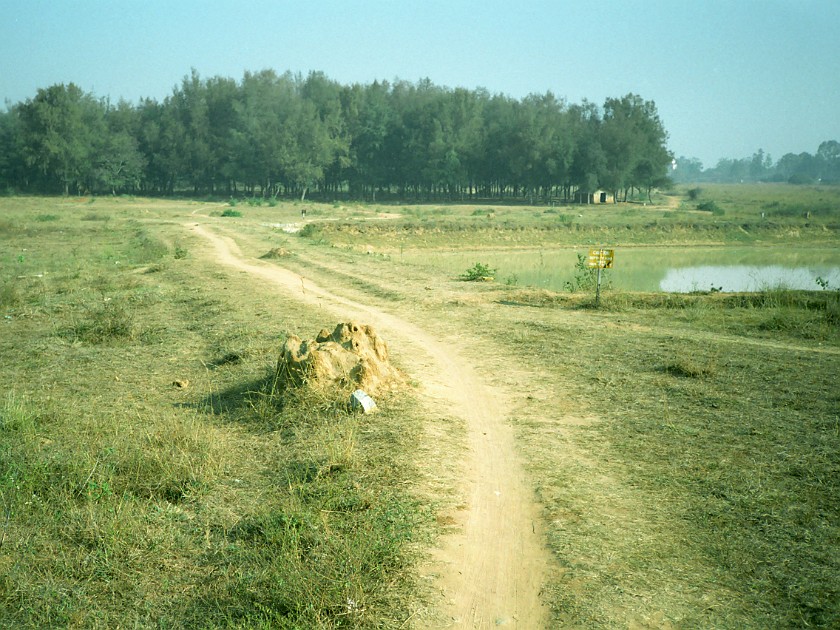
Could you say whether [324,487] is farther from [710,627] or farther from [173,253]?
[173,253]

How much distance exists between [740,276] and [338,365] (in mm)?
25115

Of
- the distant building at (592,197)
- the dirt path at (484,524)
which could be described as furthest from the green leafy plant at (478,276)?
the distant building at (592,197)

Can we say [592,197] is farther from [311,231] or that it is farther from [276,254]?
[276,254]

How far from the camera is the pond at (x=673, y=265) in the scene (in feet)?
82.3

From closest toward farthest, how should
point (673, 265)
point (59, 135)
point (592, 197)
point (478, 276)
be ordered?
point (478, 276), point (673, 265), point (59, 135), point (592, 197)

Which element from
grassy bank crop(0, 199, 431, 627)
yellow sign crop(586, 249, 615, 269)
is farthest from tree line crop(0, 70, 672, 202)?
grassy bank crop(0, 199, 431, 627)

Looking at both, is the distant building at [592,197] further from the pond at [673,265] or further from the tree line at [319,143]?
the pond at [673,265]

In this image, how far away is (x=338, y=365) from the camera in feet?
27.1

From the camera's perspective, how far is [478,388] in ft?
29.7

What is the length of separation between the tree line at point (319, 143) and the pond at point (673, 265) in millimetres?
38197

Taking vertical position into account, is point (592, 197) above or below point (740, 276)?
above

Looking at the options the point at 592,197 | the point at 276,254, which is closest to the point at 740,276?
the point at 276,254

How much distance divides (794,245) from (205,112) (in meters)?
66.6


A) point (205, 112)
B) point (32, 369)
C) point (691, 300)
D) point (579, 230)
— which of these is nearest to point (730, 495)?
point (32, 369)
